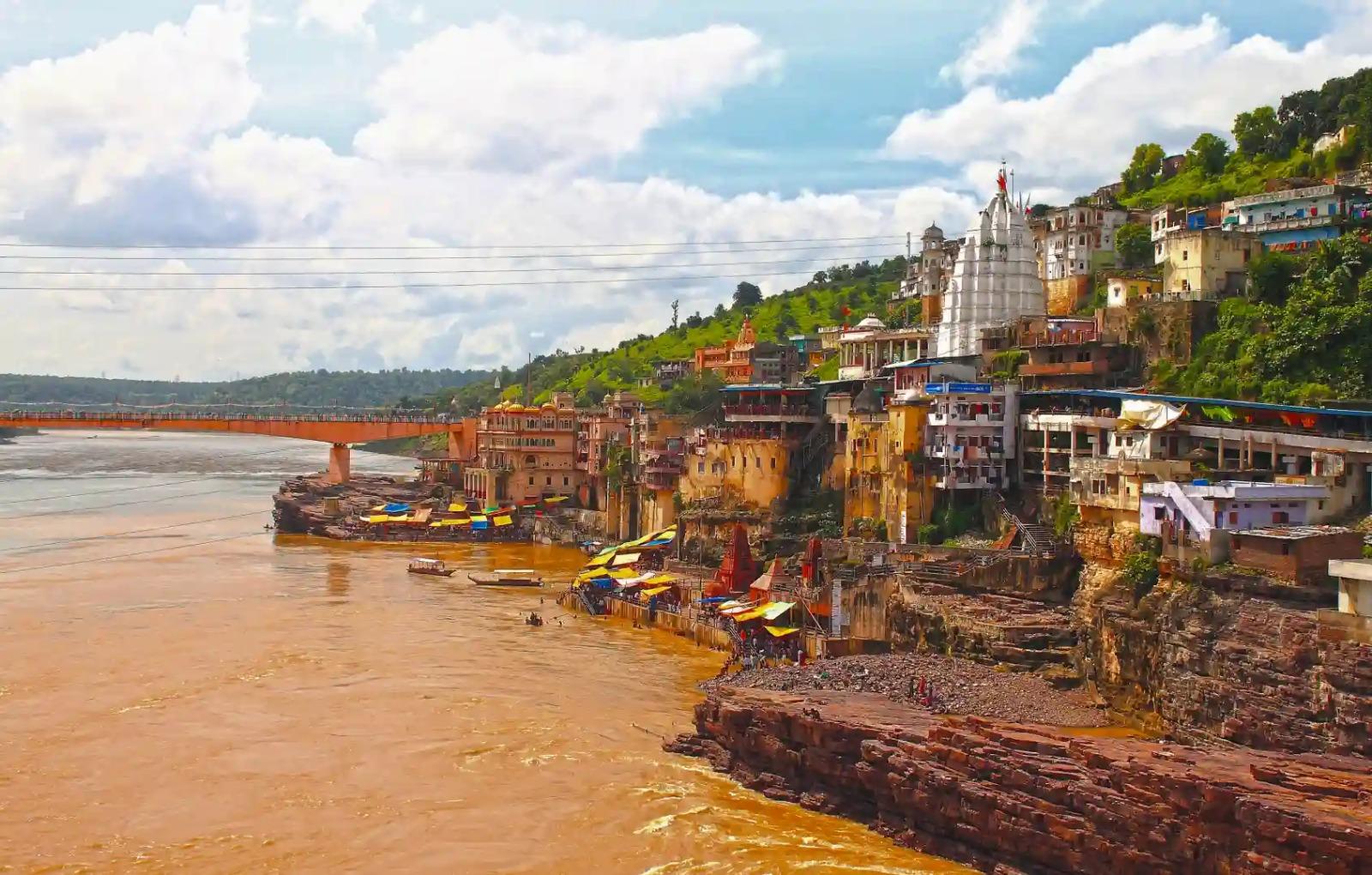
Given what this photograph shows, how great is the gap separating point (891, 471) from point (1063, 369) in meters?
7.37

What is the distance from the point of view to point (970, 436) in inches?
1588

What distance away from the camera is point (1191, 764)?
1975cm

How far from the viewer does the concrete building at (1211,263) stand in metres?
43.8

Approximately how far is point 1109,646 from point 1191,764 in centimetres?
985

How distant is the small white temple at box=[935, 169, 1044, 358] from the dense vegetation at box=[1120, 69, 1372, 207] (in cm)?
998

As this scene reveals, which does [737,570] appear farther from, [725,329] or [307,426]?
[725,329]

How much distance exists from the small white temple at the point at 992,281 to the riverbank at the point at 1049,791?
2680 centimetres

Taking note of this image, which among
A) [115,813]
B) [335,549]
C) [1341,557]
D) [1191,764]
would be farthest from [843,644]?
[335,549]

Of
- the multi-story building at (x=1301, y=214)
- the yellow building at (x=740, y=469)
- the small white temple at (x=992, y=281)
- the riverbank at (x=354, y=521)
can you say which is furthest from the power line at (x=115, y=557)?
the multi-story building at (x=1301, y=214)

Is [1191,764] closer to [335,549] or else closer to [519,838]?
[519,838]

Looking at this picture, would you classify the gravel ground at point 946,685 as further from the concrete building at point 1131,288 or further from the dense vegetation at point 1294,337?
the concrete building at point 1131,288

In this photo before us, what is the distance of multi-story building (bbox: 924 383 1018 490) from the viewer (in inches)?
1580

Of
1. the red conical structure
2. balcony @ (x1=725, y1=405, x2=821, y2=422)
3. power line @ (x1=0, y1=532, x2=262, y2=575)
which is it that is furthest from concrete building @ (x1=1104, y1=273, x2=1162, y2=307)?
power line @ (x1=0, y1=532, x2=262, y2=575)

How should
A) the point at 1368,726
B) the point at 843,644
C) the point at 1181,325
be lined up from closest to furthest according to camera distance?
the point at 1368,726
the point at 843,644
the point at 1181,325
